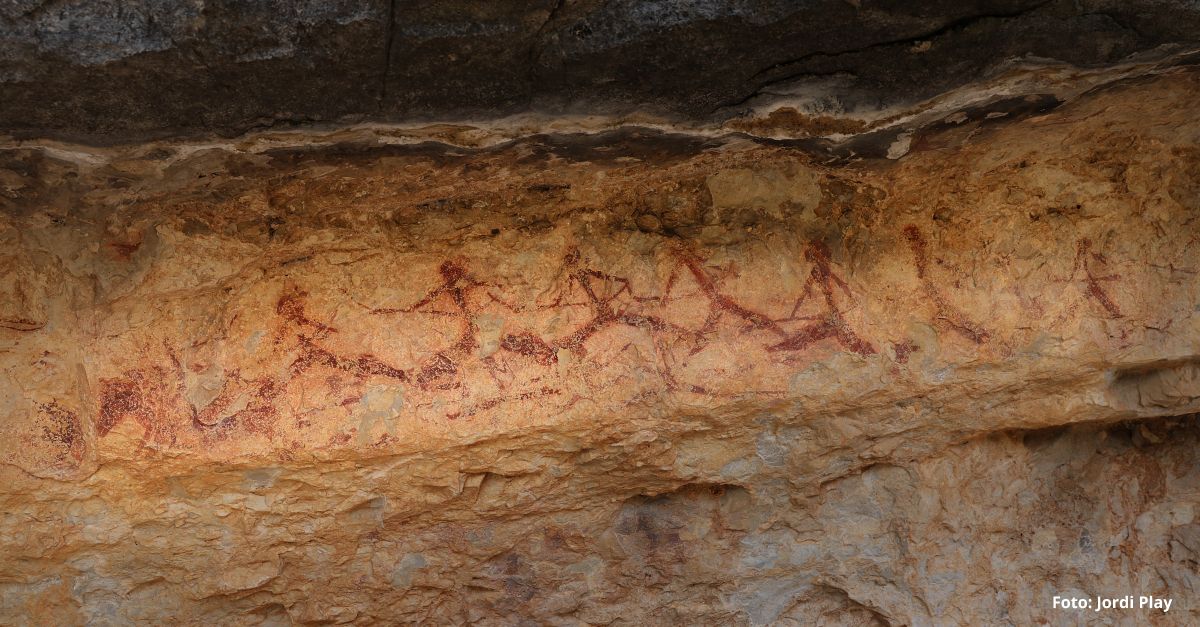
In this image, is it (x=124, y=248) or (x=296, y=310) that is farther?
(x=296, y=310)

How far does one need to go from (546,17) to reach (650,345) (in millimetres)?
1090

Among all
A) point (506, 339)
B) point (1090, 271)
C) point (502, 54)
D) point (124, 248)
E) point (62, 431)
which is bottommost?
point (62, 431)

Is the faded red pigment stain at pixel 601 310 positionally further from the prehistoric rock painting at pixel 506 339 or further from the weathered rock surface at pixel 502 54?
the weathered rock surface at pixel 502 54

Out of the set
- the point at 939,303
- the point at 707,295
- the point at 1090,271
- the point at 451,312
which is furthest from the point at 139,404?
the point at 1090,271

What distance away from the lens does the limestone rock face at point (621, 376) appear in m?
2.54

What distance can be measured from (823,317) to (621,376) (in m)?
0.61

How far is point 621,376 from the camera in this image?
2770mm

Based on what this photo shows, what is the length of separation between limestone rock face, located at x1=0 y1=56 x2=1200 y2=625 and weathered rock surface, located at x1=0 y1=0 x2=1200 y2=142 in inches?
6.8

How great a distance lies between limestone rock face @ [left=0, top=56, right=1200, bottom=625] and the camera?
8.33 ft

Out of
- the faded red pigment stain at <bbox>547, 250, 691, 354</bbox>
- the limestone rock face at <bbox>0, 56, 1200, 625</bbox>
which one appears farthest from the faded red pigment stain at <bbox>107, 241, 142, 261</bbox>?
the faded red pigment stain at <bbox>547, 250, 691, 354</bbox>

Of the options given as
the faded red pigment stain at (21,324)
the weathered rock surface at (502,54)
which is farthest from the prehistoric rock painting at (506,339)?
the weathered rock surface at (502,54)

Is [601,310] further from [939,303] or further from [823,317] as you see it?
[939,303]

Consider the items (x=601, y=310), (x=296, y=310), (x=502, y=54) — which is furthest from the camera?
(x=601, y=310)

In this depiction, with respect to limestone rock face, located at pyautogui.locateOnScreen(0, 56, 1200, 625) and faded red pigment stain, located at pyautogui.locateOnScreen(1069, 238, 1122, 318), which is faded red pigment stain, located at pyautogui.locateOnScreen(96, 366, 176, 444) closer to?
limestone rock face, located at pyautogui.locateOnScreen(0, 56, 1200, 625)
